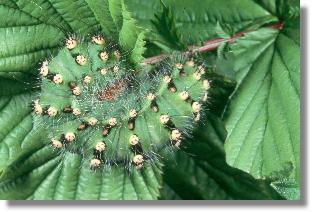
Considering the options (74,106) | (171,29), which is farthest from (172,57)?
(74,106)

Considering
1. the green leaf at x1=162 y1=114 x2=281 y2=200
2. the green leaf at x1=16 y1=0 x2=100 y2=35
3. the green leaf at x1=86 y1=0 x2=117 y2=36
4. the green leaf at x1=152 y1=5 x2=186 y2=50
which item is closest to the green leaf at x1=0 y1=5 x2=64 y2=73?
the green leaf at x1=16 y1=0 x2=100 y2=35

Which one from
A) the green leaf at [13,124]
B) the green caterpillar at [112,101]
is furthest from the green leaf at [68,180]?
the green caterpillar at [112,101]

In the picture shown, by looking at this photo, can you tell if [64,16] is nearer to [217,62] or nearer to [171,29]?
[171,29]

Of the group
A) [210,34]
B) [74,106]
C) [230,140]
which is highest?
[210,34]

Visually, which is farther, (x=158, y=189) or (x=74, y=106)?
(x=158, y=189)

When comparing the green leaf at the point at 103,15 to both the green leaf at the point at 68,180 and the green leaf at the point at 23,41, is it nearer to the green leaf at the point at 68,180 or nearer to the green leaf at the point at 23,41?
the green leaf at the point at 23,41

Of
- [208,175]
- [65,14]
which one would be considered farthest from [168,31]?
[208,175]
